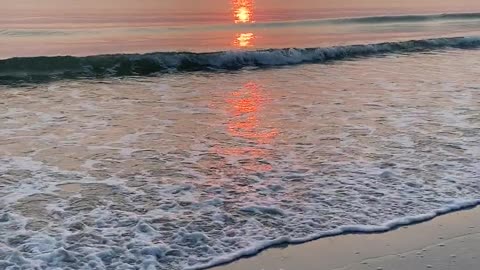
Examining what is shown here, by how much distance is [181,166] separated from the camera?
7543 mm

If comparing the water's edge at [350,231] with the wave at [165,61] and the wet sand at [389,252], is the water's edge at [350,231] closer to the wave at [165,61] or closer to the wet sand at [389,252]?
the wet sand at [389,252]

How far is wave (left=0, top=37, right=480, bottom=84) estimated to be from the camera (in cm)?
1478

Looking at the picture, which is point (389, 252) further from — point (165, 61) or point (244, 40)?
point (244, 40)

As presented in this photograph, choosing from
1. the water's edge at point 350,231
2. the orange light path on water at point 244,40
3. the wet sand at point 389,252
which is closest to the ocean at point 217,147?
the water's edge at point 350,231

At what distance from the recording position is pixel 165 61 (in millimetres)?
16469

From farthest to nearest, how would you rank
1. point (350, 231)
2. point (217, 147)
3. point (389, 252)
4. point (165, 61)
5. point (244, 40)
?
point (244, 40), point (165, 61), point (217, 147), point (350, 231), point (389, 252)

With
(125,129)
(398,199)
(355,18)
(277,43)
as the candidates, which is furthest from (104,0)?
(398,199)

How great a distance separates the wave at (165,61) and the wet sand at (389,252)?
34.2 feet

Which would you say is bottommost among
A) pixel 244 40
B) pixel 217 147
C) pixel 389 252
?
pixel 389 252

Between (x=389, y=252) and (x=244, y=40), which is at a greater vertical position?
(x=244, y=40)

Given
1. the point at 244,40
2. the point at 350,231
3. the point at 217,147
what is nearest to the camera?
the point at 350,231

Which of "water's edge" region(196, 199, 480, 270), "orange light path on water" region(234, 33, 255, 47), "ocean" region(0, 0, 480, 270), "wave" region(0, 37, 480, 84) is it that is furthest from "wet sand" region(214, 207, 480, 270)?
"orange light path on water" region(234, 33, 255, 47)

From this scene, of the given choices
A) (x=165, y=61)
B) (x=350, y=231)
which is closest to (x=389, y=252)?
(x=350, y=231)

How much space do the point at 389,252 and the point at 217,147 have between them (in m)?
3.64
